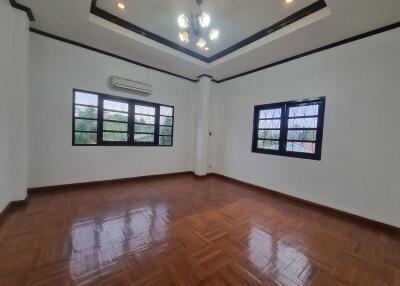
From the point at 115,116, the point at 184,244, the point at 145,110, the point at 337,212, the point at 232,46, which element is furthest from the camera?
the point at 145,110

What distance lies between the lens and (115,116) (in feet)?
13.4

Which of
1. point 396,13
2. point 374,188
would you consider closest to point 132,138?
point 374,188

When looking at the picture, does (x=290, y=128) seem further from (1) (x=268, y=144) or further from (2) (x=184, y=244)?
(2) (x=184, y=244)

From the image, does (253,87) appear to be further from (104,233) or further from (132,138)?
(104,233)

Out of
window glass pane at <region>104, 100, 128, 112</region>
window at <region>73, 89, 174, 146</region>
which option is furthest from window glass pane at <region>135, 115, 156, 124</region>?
window glass pane at <region>104, 100, 128, 112</region>

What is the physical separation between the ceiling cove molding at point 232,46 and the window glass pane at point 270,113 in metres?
1.55

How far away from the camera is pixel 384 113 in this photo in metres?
2.57

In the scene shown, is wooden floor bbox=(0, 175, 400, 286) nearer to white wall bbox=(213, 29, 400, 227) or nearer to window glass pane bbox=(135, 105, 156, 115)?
white wall bbox=(213, 29, 400, 227)

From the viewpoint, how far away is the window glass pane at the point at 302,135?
131 inches

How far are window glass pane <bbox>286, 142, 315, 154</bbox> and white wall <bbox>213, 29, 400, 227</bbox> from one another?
201 millimetres

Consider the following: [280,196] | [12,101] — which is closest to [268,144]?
[280,196]

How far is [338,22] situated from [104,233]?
14.0ft

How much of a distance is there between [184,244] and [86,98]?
139 inches

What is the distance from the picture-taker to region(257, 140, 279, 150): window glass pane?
3.97m
